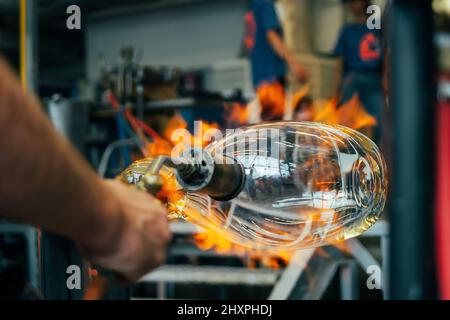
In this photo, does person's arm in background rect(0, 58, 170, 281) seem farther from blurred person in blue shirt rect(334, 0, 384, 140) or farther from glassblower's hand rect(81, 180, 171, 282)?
blurred person in blue shirt rect(334, 0, 384, 140)

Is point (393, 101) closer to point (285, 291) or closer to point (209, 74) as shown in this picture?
point (285, 291)

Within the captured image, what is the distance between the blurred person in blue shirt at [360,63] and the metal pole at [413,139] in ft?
7.80

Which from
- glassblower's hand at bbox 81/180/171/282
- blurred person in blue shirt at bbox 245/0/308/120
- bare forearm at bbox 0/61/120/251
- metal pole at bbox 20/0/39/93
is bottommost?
glassblower's hand at bbox 81/180/171/282

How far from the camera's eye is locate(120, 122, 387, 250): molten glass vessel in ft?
2.27

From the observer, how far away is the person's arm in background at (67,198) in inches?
14.9

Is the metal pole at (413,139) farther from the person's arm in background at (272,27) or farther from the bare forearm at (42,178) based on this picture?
→ the person's arm in background at (272,27)

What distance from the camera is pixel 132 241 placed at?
1.52ft

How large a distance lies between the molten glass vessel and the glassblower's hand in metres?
0.16

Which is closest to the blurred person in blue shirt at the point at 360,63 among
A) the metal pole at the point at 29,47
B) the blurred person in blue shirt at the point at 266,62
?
the blurred person in blue shirt at the point at 266,62

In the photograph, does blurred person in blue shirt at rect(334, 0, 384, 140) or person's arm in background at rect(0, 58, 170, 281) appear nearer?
person's arm in background at rect(0, 58, 170, 281)

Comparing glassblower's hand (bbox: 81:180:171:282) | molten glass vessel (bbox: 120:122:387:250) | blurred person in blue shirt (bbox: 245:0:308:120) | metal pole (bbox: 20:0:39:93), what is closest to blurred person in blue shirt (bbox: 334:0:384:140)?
blurred person in blue shirt (bbox: 245:0:308:120)

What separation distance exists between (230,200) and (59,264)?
26 centimetres

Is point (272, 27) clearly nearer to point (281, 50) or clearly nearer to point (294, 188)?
point (281, 50)
